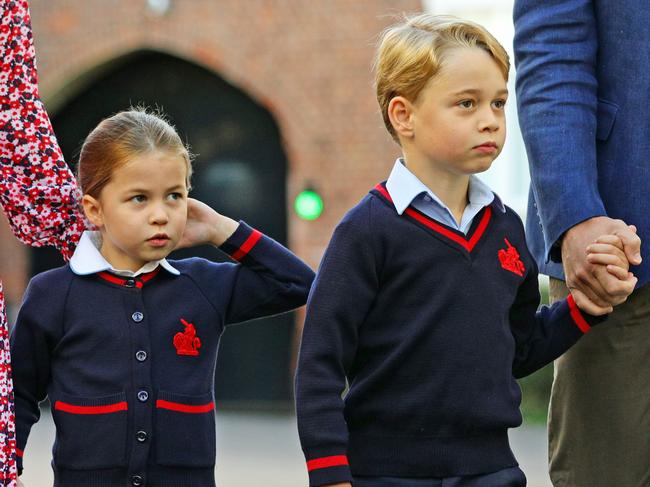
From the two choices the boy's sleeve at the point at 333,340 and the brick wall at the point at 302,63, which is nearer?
the boy's sleeve at the point at 333,340

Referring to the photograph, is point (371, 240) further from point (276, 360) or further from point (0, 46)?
point (276, 360)

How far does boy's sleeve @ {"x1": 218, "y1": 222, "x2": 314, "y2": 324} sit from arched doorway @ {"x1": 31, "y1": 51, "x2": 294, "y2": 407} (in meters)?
7.49

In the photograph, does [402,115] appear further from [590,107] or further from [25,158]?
[25,158]

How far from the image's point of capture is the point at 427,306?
2.82 metres

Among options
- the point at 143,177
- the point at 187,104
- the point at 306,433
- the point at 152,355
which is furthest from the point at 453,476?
the point at 187,104

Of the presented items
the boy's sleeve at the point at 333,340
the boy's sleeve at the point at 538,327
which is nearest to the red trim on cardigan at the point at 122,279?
the boy's sleeve at the point at 333,340

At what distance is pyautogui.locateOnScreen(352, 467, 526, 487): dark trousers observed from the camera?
2.80 m

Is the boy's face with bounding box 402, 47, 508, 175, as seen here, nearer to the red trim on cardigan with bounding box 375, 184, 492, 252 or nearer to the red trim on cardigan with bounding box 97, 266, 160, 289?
the red trim on cardigan with bounding box 375, 184, 492, 252

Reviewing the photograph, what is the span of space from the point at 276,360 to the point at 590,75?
807 centimetres

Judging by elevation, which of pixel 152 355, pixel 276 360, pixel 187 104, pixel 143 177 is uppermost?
pixel 187 104

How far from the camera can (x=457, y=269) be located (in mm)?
2844

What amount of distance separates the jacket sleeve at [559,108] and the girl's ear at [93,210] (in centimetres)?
103

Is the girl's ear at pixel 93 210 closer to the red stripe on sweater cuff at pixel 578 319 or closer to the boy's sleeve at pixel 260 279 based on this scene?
the boy's sleeve at pixel 260 279

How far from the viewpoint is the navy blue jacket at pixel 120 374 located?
2971 mm
